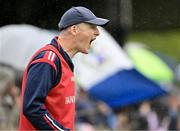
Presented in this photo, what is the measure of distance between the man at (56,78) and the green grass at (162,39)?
55.7ft

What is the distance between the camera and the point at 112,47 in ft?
41.9

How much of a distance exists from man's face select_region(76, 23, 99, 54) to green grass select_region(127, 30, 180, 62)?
16.9m

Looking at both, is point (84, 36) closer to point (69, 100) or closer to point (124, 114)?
point (69, 100)

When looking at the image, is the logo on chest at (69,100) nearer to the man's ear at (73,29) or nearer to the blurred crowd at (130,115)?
the man's ear at (73,29)

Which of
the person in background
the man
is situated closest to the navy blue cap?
the man

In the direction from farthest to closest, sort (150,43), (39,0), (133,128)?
(150,43) < (133,128) < (39,0)

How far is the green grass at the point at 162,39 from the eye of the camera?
2297cm

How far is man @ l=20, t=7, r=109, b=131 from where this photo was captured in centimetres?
536

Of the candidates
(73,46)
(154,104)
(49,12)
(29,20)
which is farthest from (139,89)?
(73,46)

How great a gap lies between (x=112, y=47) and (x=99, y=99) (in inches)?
29.5

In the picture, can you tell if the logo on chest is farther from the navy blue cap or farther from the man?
the navy blue cap

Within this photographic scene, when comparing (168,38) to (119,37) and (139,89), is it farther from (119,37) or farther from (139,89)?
(139,89)

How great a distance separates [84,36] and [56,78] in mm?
368

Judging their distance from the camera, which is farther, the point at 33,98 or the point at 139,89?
the point at 139,89
